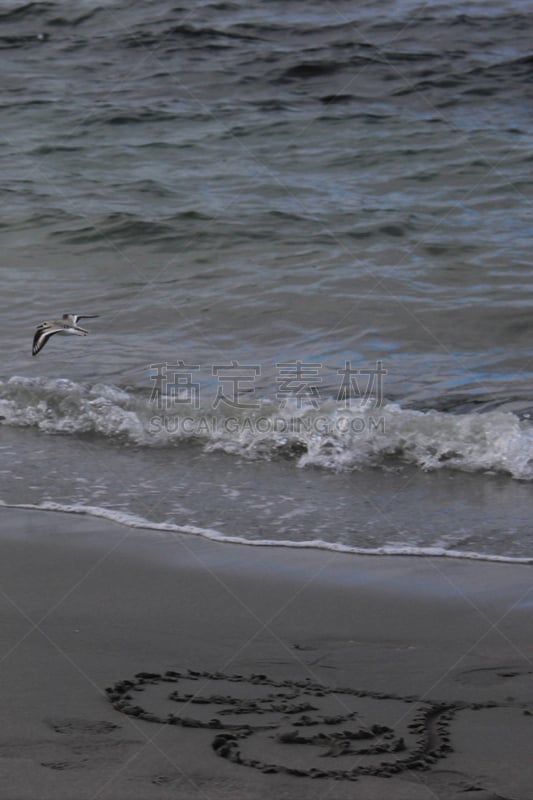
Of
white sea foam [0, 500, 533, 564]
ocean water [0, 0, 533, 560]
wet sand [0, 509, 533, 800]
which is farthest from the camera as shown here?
ocean water [0, 0, 533, 560]

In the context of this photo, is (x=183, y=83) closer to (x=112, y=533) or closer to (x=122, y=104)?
(x=122, y=104)

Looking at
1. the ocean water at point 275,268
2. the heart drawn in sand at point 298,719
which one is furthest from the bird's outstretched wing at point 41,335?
the heart drawn in sand at point 298,719

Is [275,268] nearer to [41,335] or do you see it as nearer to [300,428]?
[41,335]

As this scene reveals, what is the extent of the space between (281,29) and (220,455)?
8.26m

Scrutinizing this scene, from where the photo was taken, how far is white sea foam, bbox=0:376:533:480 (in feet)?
13.7

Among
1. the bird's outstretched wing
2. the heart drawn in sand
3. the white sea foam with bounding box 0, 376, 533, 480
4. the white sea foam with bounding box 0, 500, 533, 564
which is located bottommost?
the white sea foam with bounding box 0, 376, 533, 480

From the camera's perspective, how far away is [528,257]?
6.75 metres

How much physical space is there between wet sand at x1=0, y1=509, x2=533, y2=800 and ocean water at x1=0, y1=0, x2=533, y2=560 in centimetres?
33

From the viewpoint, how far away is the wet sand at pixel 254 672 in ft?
6.51

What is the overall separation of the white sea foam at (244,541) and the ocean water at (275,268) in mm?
16

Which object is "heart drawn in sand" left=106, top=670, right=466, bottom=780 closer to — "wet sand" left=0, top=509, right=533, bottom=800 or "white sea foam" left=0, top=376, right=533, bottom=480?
"wet sand" left=0, top=509, right=533, bottom=800

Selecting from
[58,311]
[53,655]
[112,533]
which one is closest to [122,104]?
[58,311]

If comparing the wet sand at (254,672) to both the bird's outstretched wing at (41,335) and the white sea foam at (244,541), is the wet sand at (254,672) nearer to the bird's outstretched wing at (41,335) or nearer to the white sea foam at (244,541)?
the white sea foam at (244,541)

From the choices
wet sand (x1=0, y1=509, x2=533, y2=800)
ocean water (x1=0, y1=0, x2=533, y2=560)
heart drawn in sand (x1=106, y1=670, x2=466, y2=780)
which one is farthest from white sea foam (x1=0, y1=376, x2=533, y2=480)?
heart drawn in sand (x1=106, y1=670, x2=466, y2=780)
